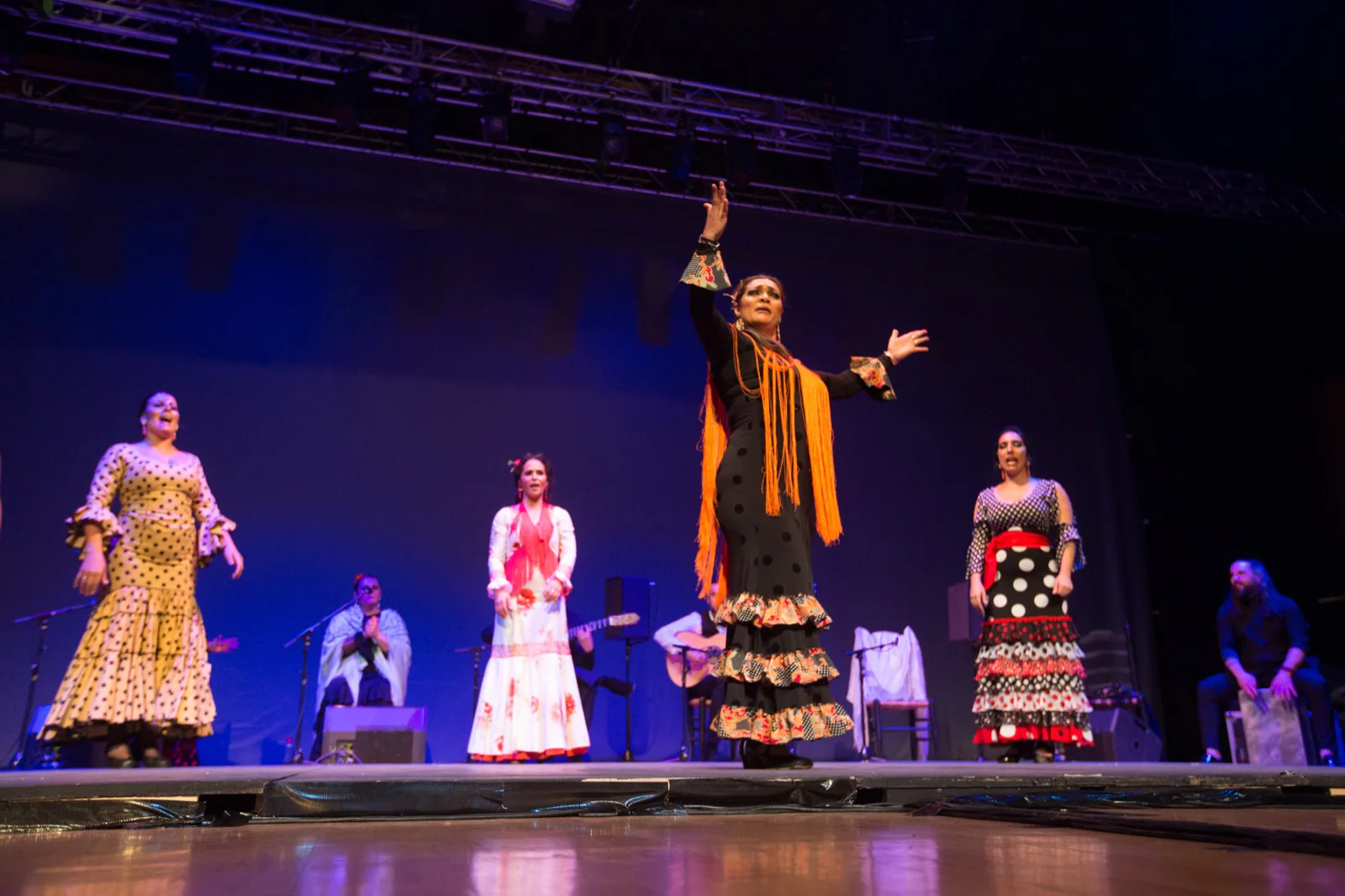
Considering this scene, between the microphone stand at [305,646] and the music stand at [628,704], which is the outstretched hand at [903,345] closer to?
the music stand at [628,704]

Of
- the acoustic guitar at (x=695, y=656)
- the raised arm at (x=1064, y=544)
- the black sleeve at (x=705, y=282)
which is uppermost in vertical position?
the black sleeve at (x=705, y=282)

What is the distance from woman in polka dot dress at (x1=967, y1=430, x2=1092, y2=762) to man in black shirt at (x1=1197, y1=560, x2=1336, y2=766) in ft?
9.05

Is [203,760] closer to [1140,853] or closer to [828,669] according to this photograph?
[828,669]

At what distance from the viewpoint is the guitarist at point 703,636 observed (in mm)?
8140

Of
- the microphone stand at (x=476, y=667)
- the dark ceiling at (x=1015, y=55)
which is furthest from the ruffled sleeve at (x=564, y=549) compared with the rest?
the dark ceiling at (x=1015, y=55)

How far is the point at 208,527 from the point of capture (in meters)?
5.06

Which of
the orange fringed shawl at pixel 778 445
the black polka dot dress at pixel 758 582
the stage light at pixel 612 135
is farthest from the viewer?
the stage light at pixel 612 135

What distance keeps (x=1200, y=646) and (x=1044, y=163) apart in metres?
4.53

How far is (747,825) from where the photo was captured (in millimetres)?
2527

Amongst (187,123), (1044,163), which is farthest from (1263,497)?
(187,123)

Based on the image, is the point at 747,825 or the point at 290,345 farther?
the point at 290,345

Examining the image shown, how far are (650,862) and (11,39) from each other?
7.56 metres

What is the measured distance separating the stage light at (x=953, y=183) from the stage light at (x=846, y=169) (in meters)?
0.77

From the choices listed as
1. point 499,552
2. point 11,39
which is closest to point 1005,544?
point 499,552
